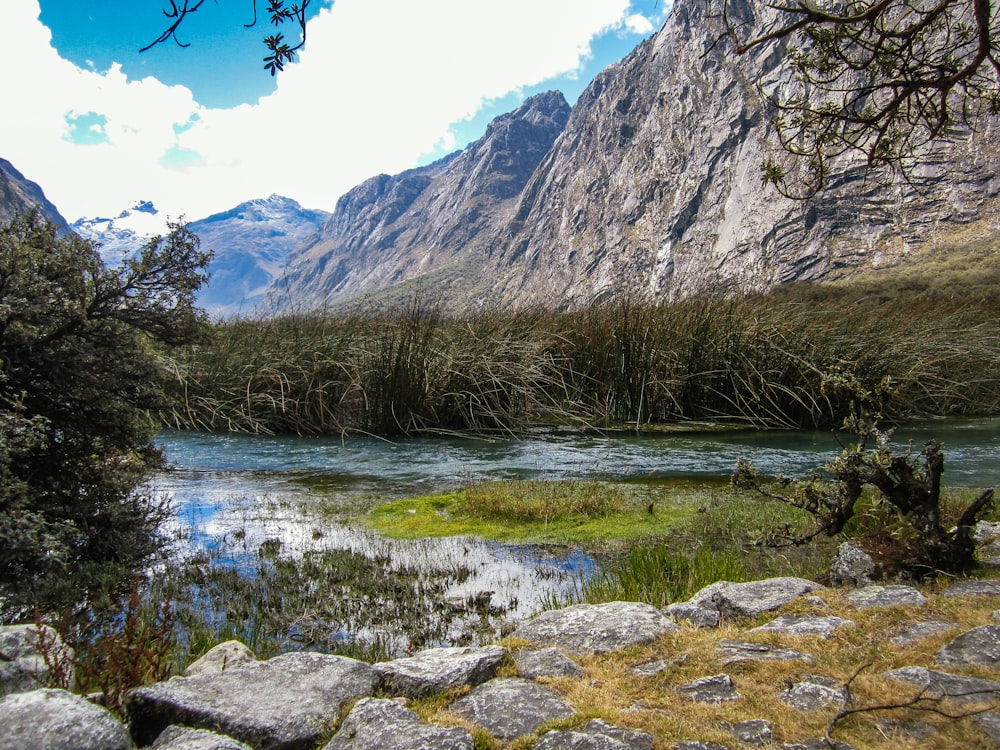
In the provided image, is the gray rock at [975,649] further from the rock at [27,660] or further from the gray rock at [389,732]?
the rock at [27,660]

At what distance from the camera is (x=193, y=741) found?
5.67 ft

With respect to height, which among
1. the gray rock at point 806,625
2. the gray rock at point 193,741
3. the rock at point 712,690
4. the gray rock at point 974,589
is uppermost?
the gray rock at point 974,589

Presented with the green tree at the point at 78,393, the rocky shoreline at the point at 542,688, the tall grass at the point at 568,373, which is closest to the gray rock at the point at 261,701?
the rocky shoreline at the point at 542,688

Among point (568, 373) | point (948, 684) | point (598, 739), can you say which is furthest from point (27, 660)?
point (568, 373)

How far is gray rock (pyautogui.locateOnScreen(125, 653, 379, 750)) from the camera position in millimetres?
1883

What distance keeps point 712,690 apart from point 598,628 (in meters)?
0.66

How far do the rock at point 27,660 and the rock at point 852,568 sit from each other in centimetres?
301

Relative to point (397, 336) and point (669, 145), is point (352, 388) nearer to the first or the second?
point (397, 336)

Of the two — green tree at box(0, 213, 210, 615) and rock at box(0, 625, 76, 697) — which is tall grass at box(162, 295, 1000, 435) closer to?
green tree at box(0, 213, 210, 615)

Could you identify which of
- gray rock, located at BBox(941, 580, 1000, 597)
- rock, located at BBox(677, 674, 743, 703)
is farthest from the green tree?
gray rock, located at BBox(941, 580, 1000, 597)

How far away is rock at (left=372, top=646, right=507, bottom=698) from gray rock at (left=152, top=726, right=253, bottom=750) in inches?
19.9

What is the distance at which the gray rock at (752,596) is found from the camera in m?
2.69

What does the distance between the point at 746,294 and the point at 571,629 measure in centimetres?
1072

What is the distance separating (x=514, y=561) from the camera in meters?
4.31
